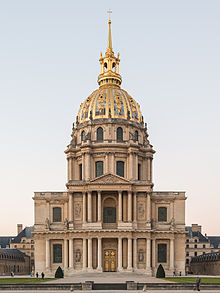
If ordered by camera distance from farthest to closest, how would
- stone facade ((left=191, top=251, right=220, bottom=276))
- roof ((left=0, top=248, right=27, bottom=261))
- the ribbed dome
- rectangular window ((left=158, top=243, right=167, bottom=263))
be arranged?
1. roof ((left=0, top=248, right=27, bottom=261))
2. stone facade ((left=191, top=251, right=220, bottom=276))
3. the ribbed dome
4. rectangular window ((left=158, top=243, right=167, bottom=263))

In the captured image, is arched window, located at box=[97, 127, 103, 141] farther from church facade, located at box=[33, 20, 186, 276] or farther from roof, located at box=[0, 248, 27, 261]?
roof, located at box=[0, 248, 27, 261]

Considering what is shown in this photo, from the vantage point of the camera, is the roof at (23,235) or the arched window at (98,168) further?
the roof at (23,235)

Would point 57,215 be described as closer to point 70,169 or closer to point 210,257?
point 70,169

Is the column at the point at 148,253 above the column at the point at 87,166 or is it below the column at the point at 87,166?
below

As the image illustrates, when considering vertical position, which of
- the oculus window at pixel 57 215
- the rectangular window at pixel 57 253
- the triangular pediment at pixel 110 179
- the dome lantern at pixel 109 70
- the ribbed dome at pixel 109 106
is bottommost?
the rectangular window at pixel 57 253

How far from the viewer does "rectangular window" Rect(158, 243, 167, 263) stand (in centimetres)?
7150

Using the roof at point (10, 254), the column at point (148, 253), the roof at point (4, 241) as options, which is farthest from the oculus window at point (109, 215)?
the roof at point (4, 241)

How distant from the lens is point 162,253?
235 feet

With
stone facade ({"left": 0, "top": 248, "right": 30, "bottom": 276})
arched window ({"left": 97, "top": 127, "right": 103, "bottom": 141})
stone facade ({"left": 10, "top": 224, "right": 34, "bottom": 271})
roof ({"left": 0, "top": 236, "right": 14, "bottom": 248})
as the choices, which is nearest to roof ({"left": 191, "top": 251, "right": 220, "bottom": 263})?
arched window ({"left": 97, "top": 127, "right": 103, "bottom": 141})

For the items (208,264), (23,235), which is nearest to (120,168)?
(208,264)

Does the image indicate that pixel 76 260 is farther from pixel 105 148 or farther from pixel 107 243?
pixel 105 148

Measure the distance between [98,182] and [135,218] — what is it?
8319mm

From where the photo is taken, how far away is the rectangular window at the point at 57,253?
236 feet

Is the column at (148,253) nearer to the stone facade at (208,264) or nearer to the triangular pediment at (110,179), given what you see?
the triangular pediment at (110,179)
